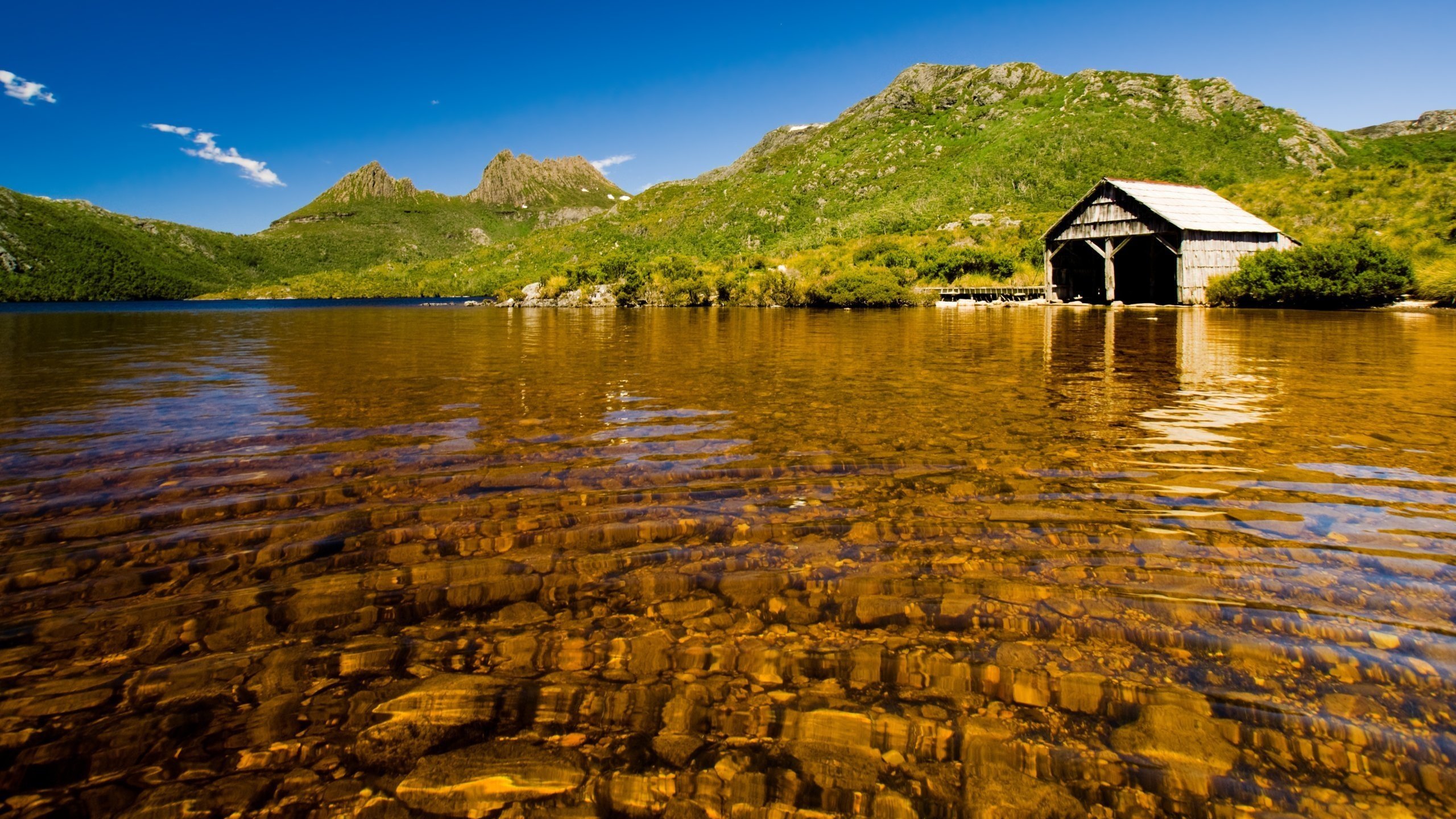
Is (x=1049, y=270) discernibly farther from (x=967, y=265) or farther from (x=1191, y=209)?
(x=967, y=265)

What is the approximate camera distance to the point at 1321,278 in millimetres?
32844

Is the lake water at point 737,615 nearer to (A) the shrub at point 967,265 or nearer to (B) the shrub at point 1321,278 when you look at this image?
(B) the shrub at point 1321,278

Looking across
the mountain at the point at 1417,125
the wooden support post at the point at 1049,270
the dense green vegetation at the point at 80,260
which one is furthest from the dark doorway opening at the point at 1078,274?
the dense green vegetation at the point at 80,260

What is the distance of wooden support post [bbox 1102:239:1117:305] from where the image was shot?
40.0m

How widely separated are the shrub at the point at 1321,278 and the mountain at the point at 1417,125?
156125 mm

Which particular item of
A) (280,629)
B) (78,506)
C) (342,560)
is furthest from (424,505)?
(78,506)

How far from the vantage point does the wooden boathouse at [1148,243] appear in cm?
3688

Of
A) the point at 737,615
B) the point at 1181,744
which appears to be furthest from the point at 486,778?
the point at 1181,744

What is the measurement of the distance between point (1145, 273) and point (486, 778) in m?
52.1

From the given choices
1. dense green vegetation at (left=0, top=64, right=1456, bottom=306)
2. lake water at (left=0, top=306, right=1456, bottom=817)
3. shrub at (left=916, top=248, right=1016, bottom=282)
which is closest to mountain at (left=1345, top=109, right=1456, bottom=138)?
dense green vegetation at (left=0, top=64, right=1456, bottom=306)

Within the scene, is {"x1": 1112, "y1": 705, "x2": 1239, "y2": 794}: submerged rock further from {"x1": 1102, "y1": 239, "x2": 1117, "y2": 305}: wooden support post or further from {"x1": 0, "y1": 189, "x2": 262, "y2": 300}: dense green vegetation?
{"x1": 0, "y1": 189, "x2": 262, "y2": 300}: dense green vegetation

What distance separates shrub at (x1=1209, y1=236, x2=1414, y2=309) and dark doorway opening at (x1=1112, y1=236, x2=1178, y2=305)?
4.36 metres

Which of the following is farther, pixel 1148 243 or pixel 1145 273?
pixel 1145 273

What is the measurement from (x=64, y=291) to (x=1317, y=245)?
8514 inches
